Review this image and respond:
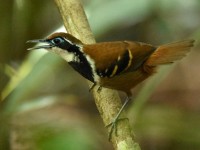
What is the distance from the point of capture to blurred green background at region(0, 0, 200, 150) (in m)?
2.87

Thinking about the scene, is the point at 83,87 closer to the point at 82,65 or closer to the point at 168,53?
the point at 168,53

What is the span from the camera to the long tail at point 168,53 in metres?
2.96

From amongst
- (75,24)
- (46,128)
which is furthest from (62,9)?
(46,128)

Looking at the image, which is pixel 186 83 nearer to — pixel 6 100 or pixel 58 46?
pixel 6 100

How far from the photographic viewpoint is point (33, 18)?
14.0 feet

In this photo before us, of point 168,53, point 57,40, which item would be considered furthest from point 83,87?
point 57,40

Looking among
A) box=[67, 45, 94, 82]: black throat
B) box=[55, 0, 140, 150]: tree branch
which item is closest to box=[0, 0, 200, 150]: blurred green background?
box=[55, 0, 140, 150]: tree branch

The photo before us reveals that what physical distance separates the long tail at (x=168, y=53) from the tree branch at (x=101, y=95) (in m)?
0.29

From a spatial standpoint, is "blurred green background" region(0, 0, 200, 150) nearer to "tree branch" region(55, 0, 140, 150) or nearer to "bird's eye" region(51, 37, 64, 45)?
"tree branch" region(55, 0, 140, 150)

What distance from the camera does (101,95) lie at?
9.22 feet

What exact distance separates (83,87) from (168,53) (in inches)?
91.9

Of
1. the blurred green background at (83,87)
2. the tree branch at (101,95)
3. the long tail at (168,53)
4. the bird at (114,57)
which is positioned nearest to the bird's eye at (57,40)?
the bird at (114,57)

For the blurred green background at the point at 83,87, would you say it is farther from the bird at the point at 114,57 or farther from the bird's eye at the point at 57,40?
the bird's eye at the point at 57,40

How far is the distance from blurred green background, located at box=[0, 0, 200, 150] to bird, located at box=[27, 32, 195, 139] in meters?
0.19
